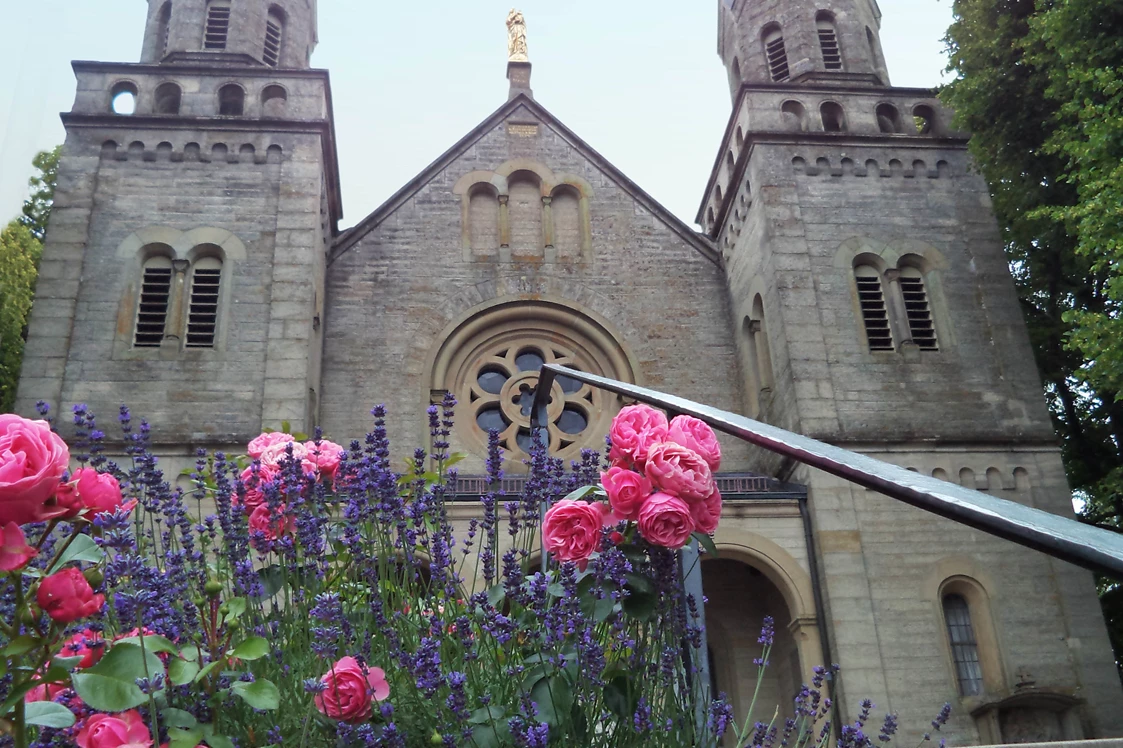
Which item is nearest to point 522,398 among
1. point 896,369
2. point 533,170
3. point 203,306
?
point 533,170

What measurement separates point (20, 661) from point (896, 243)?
1580cm

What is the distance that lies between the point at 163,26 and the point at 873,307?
14.1m

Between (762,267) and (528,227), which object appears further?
(528,227)

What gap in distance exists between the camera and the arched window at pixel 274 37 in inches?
767

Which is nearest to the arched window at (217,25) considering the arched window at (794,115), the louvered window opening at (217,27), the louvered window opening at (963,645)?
the louvered window opening at (217,27)

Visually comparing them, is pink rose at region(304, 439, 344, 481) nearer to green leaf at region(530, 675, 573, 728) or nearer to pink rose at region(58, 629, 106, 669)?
pink rose at region(58, 629, 106, 669)

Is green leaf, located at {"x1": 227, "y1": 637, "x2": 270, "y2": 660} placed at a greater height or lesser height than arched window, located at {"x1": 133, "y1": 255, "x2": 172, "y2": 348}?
lesser

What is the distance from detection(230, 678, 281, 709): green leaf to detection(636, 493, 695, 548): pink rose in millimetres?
1114

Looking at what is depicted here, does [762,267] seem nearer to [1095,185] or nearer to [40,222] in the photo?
[1095,185]

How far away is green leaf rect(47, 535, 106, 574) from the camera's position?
99.4 inches

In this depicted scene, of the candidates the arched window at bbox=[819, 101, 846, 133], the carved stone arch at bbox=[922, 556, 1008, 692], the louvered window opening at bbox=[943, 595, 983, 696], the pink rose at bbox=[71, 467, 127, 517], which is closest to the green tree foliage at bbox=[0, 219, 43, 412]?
the arched window at bbox=[819, 101, 846, 133]

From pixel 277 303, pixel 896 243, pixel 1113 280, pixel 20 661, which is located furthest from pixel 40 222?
pixel 20 661

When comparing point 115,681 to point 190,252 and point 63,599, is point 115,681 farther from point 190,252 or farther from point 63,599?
point 190,252

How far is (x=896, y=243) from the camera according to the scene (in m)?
16.7
